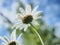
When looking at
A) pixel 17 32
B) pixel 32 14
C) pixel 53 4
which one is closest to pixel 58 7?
pixel 53 4

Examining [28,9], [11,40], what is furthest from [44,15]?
[11,40]

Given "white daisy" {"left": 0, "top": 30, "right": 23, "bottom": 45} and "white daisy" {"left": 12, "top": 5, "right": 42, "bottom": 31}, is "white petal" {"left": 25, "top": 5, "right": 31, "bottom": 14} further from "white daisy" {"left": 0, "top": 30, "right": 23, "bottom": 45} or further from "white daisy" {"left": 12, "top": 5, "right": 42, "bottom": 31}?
"white daisy" {"left": 0, "top": 30, "right": 23, "bottom": 45}

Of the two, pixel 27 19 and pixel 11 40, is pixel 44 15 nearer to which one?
pixel 27 19

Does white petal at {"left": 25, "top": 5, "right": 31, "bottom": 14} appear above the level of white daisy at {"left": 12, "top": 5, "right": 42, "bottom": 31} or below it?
above

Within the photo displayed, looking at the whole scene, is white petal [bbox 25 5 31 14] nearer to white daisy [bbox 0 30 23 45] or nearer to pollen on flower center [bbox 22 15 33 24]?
pollen on flower center [bbox 22 15 33 24]

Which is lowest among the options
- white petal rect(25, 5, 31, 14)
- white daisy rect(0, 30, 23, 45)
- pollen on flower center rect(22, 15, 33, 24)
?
white daisy rect(0, 30, 23, 45)

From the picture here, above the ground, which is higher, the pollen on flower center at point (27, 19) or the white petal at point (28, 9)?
the white petal at point (28, 9)

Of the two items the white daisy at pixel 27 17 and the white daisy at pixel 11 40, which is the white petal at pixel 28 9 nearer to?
the white daisy at pixel 27 17

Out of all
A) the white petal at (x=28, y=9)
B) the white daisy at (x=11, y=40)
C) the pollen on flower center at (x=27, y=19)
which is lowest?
the white daisy at (x=11, y=40)

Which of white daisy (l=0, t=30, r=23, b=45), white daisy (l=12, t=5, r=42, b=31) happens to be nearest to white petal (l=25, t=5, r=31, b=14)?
white daisy (l=12, t=5, r=42, b=31)

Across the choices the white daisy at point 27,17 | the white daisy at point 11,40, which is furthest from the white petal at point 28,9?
the white daisy at point 11,40
